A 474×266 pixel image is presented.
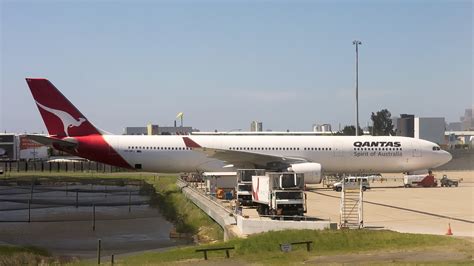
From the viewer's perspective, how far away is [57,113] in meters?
47.2

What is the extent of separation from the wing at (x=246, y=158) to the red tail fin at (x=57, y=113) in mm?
8504

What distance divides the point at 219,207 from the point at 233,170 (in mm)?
16736

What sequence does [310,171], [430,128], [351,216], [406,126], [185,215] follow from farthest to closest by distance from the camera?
[406,126]
[430,128]
[310,171]
[185,215]
[351,216]

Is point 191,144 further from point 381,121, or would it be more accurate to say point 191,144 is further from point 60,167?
point 381,121

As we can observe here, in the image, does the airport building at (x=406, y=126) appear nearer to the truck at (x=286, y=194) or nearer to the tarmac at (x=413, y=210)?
the tarmac at (x=413, y=210)

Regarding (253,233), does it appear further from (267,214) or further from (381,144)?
(381,144)

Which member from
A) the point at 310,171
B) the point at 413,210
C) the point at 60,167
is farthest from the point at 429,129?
the point at 413,210

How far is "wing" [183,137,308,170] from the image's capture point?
4331cm

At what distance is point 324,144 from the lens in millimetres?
46562

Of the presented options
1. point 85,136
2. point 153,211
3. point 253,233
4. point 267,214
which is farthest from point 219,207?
point 85,136

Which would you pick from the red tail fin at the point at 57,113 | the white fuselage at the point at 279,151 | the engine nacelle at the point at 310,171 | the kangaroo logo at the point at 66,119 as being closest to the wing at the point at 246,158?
the white fuselage at the point at 279,151

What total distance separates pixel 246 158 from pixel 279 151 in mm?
3644

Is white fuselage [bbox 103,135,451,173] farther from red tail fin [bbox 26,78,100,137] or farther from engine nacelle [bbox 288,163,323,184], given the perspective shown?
engine nacelle [bbox 288,163,323,184]

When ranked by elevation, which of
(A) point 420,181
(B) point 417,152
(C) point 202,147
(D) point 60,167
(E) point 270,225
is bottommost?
(D) point 60,167
